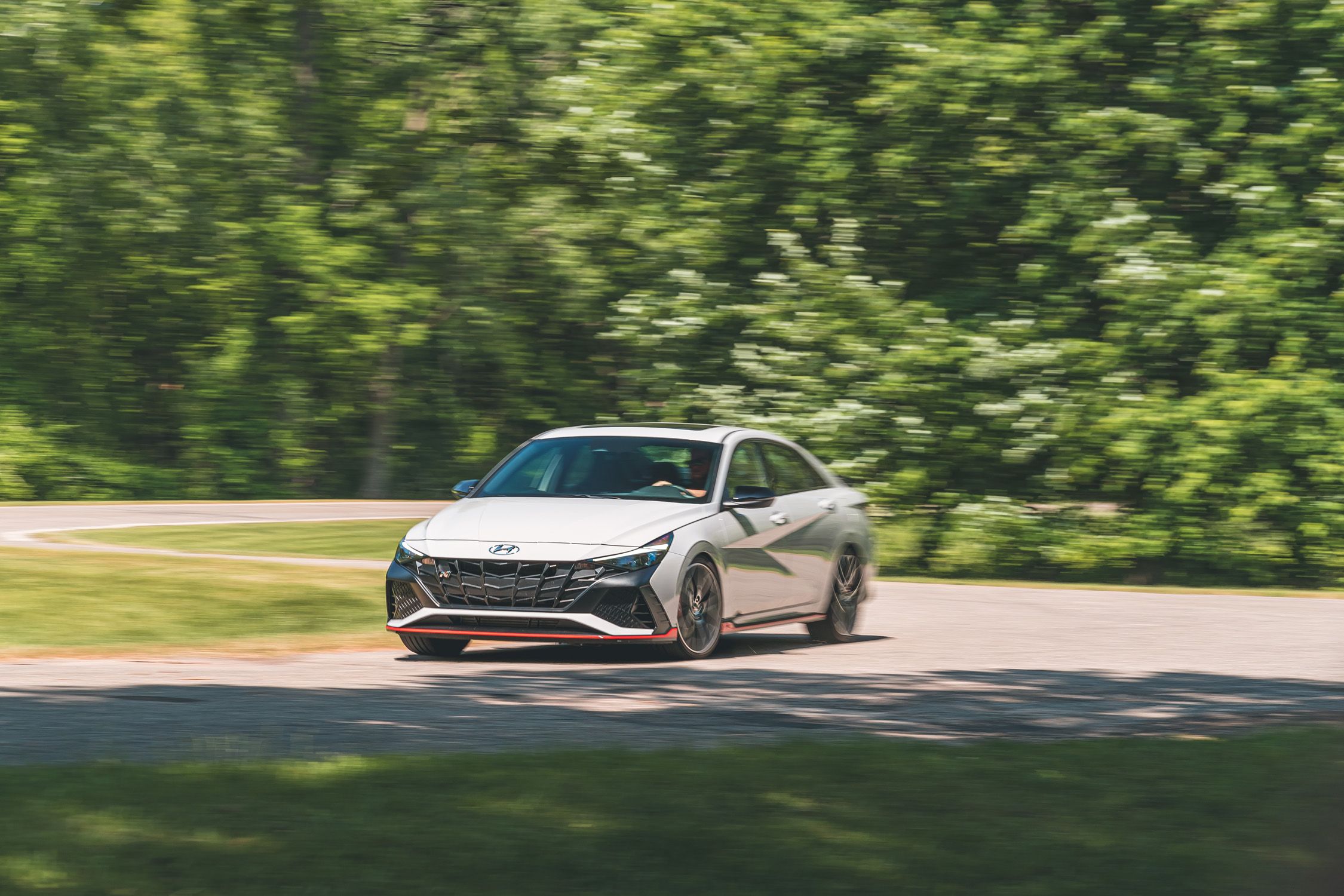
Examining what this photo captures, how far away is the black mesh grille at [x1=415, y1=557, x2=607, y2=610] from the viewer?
12.1 metres

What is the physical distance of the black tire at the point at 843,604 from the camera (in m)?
14.6

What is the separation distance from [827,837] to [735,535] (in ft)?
21.0

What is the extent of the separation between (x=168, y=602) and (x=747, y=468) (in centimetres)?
480

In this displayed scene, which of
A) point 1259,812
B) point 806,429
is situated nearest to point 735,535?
point 1259,812

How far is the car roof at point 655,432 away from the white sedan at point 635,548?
0.05 feet

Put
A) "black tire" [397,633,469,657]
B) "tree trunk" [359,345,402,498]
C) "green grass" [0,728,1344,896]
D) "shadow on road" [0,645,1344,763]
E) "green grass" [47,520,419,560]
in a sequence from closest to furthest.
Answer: "green grass" [0,728,1344,896] → "shadow on road" [0,645,1344,763] → "black tire" [397,633,469,657] → "green grass" [47,520,419,560] → "tree trunk" [359,345,402,498]

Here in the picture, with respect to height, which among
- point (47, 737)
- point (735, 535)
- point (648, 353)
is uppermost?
point (648, 353)

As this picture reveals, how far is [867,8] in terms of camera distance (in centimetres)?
2283

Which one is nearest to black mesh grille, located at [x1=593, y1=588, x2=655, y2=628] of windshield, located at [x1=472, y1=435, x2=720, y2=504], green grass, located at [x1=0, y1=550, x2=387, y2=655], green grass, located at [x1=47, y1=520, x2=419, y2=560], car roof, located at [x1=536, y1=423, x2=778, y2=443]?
windshield, located at [x1=472, y1=435, x2=720, y2=504]

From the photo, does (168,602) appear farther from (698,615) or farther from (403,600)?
(698,615)

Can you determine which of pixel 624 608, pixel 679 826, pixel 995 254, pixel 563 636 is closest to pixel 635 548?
pixel 624 608

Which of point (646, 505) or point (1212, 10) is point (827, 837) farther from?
point (1212, 10)

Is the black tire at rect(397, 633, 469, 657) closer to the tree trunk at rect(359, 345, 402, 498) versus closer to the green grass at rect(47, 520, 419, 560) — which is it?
the green grass at rect(47, 520, 419, 560)

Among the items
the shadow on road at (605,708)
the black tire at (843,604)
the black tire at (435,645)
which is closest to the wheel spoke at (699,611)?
the shadow on road at (605,708)
